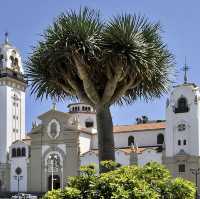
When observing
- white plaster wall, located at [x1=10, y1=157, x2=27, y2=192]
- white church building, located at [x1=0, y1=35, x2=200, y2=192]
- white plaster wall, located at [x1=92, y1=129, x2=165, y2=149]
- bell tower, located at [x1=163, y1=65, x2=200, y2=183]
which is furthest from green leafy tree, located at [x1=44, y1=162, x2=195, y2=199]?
Result: white plaster wall, located at [x1=10, y1=157, x2=27, y2=192]

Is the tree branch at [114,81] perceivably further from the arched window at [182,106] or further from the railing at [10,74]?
the railing at [10,74]

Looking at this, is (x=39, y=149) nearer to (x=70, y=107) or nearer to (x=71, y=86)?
(x=70, y=107)

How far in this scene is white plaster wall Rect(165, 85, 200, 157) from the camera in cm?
7031

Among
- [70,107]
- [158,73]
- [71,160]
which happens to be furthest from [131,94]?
[70,107]

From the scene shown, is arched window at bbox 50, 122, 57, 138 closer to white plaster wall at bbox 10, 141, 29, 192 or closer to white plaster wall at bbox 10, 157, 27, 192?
white plaster wall at bbox 10, 141, 29, 192

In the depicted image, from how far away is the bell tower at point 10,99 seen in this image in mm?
83000

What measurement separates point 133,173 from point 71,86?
5.32 metres

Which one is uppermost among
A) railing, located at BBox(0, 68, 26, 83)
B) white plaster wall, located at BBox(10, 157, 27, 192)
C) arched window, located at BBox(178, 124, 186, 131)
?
railing, located at BBox(0, 68, 26, 83)

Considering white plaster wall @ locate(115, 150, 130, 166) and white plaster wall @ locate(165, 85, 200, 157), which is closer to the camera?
white plaster wall @ locate(165, 85, 200, 157)

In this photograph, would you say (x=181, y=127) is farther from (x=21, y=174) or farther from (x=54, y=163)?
(x=21, y=174)

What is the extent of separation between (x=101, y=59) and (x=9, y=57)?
70788 mm

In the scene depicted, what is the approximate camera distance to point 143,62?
15.9 m

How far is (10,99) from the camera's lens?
83875mm

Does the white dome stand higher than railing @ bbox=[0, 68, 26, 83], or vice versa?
the white dome
